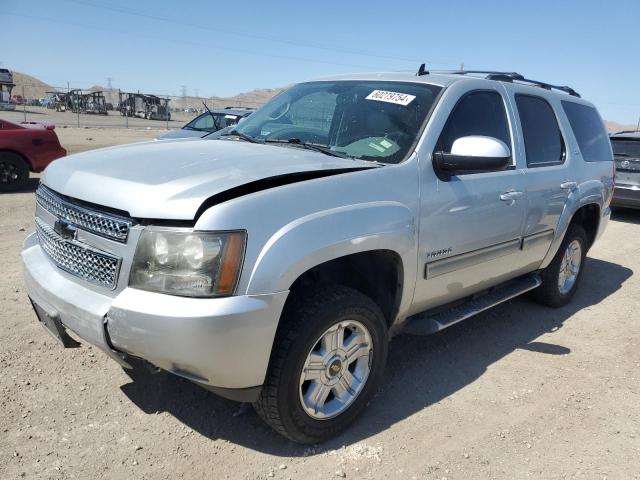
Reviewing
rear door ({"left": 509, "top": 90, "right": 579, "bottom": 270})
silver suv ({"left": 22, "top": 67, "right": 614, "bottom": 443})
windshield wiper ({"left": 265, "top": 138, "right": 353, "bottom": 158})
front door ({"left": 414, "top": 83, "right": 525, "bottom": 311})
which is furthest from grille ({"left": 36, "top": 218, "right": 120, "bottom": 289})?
rear door ({"left": 509, "top": 90, "right": 579, "bottom": 270})

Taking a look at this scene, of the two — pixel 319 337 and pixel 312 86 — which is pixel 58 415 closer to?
pixel 319 337

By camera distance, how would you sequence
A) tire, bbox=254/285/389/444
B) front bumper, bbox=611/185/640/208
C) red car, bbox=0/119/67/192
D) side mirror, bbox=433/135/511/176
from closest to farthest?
1. tire, bbox=254/285/389/444
2. side mirror, bbox=433/135/511/176
3. red car, bbox=0/119/67/192
4. front bumper, bbox=611/185/640/208

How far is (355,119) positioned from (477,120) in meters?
0.85

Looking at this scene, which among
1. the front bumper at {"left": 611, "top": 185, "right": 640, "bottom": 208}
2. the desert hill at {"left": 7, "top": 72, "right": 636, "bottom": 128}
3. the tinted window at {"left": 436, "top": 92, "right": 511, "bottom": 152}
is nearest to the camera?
the tinted window at {"left": 436, "top": 92, "right": 511, "bottom": 152}

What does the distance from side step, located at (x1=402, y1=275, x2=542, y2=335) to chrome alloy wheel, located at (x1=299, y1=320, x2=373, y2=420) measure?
1.73ft

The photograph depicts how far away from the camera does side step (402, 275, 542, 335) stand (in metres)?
3.37

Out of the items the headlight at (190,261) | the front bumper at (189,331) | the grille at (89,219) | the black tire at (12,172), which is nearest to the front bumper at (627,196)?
the front bumper at (189,331)

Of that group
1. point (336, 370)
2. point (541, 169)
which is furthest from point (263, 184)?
point (541, 169)

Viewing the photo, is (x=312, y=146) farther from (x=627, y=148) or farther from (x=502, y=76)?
(x=627, y=148)

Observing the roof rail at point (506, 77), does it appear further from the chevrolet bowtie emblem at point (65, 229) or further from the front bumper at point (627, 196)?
the front bumper at point (627, 196)

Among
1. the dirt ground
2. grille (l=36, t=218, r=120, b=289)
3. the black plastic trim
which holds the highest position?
the black plastic trim

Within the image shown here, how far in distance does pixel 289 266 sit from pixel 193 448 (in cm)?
116

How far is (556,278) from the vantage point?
16.1 feet

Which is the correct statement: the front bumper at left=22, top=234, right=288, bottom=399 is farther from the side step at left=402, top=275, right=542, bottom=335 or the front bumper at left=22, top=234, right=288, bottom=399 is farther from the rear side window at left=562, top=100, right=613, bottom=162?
the rear side window at left=562, top=100, right=613, bottom=162
